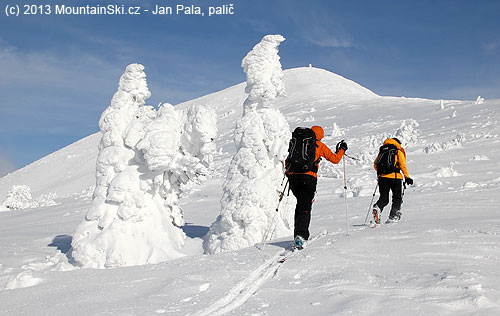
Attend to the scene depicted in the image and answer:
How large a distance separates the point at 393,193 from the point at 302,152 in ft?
10.8

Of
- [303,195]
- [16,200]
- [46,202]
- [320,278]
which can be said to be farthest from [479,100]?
[320,278]

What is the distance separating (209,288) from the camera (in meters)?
5.02

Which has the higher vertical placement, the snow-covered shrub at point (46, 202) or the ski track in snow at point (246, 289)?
the ski track in snow at point (246, 289)

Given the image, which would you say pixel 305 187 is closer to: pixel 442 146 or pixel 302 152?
pixel 302 152

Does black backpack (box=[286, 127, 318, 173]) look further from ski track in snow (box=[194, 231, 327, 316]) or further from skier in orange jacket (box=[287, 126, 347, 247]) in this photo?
ski track in snow (box=[194, 231, 327, 316])

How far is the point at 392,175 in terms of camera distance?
9.42 meters

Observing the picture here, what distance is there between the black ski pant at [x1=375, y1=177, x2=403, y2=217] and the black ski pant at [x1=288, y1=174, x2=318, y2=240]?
2.83 m

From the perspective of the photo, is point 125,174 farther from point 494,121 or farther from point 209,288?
point 494,121

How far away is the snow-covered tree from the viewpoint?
14.7 meters

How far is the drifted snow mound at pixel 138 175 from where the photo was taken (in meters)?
14.1

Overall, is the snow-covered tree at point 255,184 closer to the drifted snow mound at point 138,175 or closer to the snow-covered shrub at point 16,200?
the drifted snow mound at point 138,175

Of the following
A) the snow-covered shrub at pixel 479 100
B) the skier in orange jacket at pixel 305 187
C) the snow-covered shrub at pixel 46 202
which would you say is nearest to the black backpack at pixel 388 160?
the skier in orange jacket at pixel 305 187

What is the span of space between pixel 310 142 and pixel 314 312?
386cm

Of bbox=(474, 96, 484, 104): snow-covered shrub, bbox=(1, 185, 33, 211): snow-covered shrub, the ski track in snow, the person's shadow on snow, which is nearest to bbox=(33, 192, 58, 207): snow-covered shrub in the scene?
bbox=(1, 185, 33, 211): snow-covered shrub
